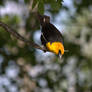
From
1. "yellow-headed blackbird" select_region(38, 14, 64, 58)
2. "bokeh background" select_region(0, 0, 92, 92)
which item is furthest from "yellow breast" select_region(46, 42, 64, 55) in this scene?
"bokeh background" select_region(0, 0, 92, 92)

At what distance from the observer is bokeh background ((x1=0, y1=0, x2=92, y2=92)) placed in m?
7.12

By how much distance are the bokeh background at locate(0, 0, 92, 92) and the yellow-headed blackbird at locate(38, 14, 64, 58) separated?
1.99m

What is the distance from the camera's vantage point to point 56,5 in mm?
3387

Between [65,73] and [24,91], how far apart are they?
1.30m

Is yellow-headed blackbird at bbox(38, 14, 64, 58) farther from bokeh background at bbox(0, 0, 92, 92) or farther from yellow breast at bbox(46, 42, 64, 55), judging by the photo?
bokeh background at bbox(0, 0, 92, 92)

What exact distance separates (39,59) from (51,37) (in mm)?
2792

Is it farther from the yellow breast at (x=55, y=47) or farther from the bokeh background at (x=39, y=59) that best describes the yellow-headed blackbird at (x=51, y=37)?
the bokeh background at (x=39, y=59)

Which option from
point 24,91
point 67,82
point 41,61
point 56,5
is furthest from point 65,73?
point 56,5

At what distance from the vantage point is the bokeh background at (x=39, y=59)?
7.12 meters

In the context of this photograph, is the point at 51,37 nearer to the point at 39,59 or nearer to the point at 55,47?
the point at 55,47

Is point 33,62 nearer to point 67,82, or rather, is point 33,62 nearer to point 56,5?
point 67,82

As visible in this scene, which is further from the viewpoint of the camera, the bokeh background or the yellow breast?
the bokeh background

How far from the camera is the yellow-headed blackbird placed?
15.6 ft

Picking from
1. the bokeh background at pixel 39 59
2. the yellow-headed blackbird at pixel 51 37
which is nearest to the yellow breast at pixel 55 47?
the yellow-headed blackbird at pixel 51 37
